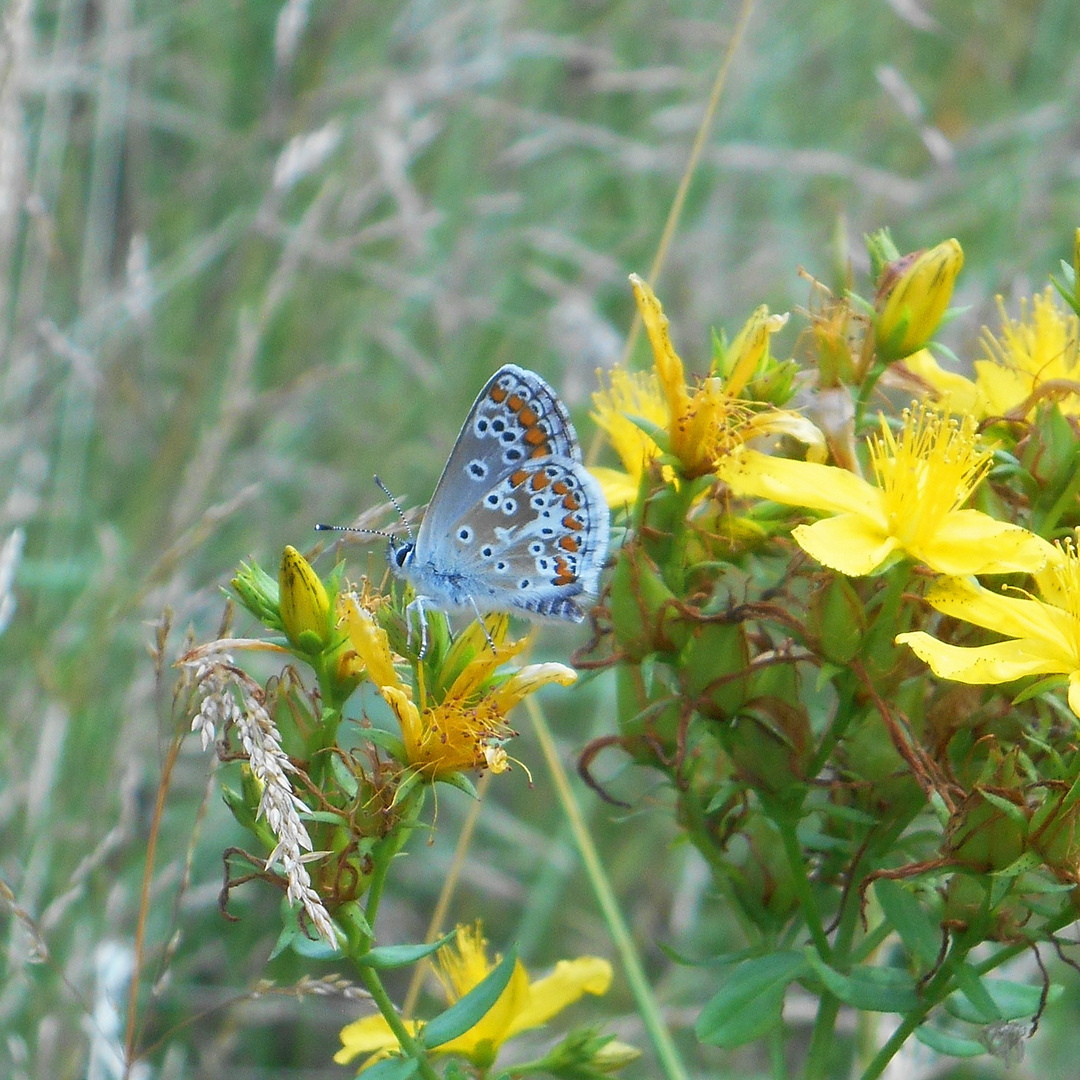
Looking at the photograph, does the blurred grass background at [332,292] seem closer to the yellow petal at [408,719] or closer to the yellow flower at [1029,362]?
the yellow petal at [408,719]

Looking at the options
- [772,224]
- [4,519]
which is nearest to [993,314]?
[772,224]

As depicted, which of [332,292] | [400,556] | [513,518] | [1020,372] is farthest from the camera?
[332,292]

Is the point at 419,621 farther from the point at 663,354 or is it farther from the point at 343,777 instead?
the point at 663,354

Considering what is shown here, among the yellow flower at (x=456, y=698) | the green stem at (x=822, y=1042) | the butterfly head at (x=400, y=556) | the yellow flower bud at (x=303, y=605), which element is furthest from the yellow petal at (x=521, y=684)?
the green stem at (x=822, y=1042)

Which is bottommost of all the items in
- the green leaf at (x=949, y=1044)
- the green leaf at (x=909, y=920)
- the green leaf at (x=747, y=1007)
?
the green leaf at (x=949, y=1044)

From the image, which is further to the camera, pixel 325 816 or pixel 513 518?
pixel 513 518

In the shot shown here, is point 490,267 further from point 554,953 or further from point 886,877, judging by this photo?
point 886,877

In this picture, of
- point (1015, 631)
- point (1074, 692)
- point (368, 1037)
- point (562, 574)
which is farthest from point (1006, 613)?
point (368, 1037)
